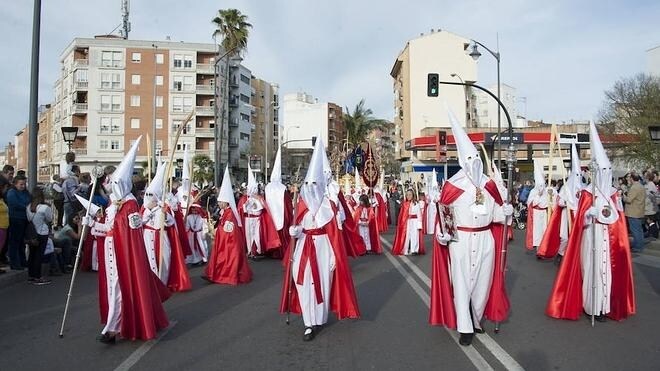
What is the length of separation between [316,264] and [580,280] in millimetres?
3278

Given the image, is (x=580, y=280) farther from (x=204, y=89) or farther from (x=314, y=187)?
(x=204, y=89)

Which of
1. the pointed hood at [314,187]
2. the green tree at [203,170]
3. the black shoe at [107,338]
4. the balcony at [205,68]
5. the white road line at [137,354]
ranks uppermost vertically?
the balcony at [205,68]

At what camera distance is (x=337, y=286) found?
680 cm

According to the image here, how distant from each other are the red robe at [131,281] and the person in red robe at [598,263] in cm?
481

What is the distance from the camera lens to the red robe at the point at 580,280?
7.05 metres

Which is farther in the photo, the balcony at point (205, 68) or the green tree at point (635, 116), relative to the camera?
the balcony at point (205, 68)

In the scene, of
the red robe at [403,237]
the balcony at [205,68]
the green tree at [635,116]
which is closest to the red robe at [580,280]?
the red robe at [403,237]

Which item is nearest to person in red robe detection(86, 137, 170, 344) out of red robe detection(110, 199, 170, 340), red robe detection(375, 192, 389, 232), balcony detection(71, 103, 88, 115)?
red robe detection(110, 199, 170, 340)

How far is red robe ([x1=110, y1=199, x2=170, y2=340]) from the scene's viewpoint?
6082 millimetres

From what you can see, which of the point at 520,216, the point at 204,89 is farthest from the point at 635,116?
the point at 204,89

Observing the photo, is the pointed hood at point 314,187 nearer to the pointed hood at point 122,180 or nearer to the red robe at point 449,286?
the red robe at point 449,286

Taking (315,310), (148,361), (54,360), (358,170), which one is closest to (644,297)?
(315,310)

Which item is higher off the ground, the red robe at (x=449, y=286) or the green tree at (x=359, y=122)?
the green tree at (x=359, y=122)

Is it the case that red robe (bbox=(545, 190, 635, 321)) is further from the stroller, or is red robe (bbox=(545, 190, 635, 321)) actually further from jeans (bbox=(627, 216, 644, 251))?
the stroller
